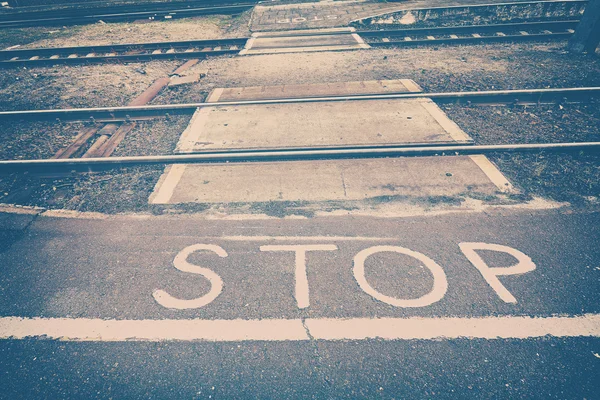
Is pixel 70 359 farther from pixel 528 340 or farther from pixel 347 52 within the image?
pixel 347 52

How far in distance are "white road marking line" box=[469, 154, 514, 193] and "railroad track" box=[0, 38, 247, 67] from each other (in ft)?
26.9

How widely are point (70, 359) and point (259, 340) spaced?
1608 millimetres

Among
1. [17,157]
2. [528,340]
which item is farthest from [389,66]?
[17,157]

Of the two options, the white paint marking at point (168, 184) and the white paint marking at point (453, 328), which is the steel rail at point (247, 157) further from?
the white paint marking at point (453, 328)

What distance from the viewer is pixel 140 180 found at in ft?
15.7

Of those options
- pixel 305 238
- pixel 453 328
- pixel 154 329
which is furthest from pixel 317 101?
pixel 154 329

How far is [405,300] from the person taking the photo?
289 cm

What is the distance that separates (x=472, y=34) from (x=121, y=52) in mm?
11704

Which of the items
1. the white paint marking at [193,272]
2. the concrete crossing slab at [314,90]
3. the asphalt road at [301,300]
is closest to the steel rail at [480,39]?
the concrete crossing slab at [314,90]

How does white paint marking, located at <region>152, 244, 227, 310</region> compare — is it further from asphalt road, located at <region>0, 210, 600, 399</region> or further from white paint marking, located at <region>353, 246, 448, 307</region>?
white paint marking, located at <region>353, 246, 448, 307</region>

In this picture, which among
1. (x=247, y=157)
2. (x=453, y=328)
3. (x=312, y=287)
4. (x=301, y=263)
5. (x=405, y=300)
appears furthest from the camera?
(x=247, y=157)

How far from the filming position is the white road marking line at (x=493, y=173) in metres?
4.29

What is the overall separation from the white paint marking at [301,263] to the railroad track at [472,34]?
28.3 feet

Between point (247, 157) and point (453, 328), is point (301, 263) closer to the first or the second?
point (453, 328)
